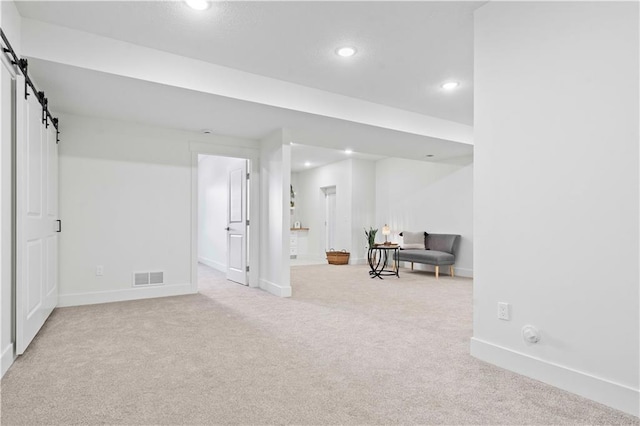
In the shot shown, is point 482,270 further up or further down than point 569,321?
further up

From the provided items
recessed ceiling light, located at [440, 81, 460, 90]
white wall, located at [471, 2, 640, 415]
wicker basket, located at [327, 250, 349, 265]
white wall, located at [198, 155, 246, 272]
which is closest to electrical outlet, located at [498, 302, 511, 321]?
white wall, located at [471, 2, 640, 415]

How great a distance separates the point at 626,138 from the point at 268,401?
2.21 metres

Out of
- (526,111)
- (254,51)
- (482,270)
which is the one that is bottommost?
(482,270)

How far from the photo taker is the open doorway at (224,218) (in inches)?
217

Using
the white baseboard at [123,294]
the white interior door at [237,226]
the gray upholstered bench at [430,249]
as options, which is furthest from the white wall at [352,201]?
the white baseboard at [123,294]

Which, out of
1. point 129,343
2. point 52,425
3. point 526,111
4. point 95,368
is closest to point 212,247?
point 129,343

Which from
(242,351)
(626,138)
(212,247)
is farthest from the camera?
(212,247)

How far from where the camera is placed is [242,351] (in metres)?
2.60

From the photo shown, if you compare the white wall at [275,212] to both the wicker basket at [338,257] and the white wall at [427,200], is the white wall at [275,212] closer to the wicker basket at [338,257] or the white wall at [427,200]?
the wicker basket at [338,257]

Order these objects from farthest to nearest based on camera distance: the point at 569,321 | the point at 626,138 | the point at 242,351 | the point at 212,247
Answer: the point at 212,247 < the point at 242,351 < the point at 569,321 < the point at 626,138

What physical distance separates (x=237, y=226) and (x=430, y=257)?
330cm

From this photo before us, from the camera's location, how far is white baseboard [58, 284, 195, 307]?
4.08 m

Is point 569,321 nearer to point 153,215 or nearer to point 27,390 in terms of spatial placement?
point 27,390

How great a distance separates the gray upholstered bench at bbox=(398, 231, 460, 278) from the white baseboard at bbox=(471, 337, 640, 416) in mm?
3922
